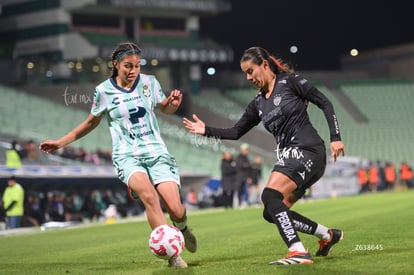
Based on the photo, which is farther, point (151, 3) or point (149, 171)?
point (151, 3)

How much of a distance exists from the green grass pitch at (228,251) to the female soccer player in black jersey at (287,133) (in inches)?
21.4

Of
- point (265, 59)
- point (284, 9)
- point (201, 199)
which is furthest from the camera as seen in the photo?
A: point (284, 9)

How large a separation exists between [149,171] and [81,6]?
43975mm

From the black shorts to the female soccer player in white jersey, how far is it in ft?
3.85

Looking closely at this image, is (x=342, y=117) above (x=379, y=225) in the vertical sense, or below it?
above

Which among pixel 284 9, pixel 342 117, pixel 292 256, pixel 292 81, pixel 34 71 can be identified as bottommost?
pixel 292 256

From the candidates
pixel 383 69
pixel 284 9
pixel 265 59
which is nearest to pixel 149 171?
pixel 265 59

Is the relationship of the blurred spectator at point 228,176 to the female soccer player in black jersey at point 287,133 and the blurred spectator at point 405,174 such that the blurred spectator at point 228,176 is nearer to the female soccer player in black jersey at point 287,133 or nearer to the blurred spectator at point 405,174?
the blurred spectator at point 405,174

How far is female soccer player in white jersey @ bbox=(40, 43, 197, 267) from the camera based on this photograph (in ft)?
31.5

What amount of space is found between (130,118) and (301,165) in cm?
188

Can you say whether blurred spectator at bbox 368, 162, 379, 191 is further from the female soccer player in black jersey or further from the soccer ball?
the soccer ball

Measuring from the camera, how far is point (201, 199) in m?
34.7

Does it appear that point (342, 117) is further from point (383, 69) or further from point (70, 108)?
point (70, 108)

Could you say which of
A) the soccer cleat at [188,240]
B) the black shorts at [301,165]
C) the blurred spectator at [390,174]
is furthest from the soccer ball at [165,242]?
the blurred spectator at [390,174]
